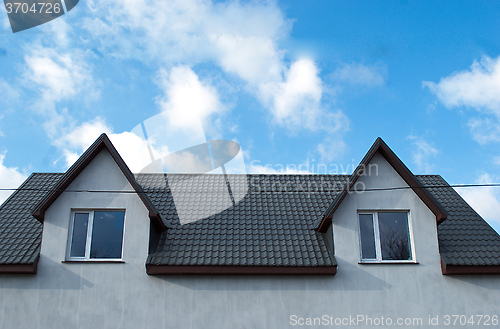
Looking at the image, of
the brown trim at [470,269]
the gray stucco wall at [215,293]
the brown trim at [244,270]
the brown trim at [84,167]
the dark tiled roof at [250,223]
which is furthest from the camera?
the brown trim at [84,167]

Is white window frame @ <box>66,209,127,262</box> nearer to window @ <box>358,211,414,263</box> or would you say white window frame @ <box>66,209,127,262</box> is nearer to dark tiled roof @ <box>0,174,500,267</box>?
dark tiled roof @ <box>0,174,500,267</box>

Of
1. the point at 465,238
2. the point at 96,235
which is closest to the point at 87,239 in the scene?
the point at 96,235

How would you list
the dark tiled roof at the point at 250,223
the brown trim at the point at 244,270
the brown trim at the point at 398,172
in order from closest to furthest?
the brown trim at the point at 244,270
the dark tiled roof at the point at 250,223
the brown trim at the point at 398,172

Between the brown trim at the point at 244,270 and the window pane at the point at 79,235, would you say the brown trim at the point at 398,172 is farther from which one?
the window pane at the point at 79,235

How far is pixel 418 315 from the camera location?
11516 mm

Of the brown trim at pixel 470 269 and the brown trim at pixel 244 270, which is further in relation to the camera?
the brown trim at pixel 470 269

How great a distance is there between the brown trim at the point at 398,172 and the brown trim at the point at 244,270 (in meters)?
1.52

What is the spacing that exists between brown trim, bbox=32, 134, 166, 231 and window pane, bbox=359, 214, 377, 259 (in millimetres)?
5644

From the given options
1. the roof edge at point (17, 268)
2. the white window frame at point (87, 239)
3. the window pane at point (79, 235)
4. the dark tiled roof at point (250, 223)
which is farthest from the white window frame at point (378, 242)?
the roof edge at point (17, 268)

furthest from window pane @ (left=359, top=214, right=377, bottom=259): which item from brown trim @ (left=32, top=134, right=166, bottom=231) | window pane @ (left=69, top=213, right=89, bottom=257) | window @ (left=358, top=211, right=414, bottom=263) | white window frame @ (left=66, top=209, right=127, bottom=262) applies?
window pane @ (left=69, top=213, right=89, bottom=257)

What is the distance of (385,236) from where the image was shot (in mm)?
12414

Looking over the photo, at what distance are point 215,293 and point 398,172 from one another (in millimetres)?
6274

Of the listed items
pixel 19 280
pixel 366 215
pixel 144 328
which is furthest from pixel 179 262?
pixel 366 215

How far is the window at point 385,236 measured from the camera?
12164mm
